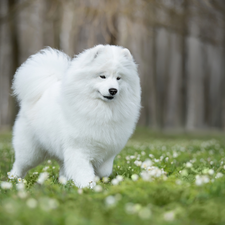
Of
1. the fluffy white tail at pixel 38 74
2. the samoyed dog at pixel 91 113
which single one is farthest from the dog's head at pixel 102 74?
the fluffy white tail at pixel 38 74

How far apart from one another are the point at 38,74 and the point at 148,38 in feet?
34.7

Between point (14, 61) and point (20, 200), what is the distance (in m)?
13.9

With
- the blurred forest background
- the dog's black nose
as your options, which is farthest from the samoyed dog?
the blurred forest background

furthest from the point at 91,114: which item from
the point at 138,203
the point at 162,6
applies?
the point at 162,6

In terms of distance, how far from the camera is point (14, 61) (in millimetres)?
15625

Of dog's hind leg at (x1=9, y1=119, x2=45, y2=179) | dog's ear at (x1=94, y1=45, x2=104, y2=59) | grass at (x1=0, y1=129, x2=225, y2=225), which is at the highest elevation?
dog's ear at (x1=94, y1=45, x2=104, y2=59)

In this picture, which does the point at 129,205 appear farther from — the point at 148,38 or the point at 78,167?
the point at 148,38

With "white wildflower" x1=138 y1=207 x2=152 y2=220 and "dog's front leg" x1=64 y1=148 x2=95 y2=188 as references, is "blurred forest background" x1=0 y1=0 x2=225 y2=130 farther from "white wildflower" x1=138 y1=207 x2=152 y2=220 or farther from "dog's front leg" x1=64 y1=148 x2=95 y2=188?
"white wildflower" x1=138 y1=207 x2=152 y2=220

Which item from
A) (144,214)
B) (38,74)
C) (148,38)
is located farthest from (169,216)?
(148,38)

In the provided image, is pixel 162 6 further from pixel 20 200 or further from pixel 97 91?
pixel 20 200

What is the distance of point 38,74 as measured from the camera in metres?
4.96

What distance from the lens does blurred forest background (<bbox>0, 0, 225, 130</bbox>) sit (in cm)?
1202

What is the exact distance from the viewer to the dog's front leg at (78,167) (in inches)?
156

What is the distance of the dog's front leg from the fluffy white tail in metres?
1.29
